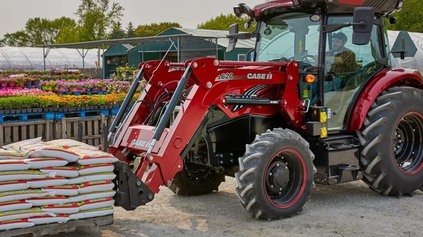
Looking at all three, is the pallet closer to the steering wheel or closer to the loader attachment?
the loader attachment

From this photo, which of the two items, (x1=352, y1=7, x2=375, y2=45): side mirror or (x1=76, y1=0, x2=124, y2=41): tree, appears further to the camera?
(x1=76, y1=0, x2=124, y2=41): tree

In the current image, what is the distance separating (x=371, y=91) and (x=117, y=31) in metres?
64.9

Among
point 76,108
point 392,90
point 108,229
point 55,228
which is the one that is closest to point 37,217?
point 55,228

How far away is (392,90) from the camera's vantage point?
7.51 metres

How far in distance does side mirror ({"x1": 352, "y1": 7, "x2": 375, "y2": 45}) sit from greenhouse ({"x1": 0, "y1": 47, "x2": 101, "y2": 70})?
1504 inches

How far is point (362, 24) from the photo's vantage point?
655 cm

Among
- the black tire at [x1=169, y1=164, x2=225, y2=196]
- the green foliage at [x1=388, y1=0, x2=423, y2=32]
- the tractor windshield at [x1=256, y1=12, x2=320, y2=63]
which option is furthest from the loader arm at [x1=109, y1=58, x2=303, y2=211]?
the green foliage at [x1=388, y1=0, x2=423, y2=32]

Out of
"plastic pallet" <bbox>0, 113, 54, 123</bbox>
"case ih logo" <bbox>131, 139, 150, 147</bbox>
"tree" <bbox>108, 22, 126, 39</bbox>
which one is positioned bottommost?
"case ih logo" <bbox>131, 139, 150, 147</bbox>

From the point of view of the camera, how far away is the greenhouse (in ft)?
145

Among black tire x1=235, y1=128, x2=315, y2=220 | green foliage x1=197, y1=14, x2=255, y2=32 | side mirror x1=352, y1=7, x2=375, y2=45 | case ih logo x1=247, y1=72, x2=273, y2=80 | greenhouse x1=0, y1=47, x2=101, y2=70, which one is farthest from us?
green foliage x1=197, y1=14, x2=255, y2=32

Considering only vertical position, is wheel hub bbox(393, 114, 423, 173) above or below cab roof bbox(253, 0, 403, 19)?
below

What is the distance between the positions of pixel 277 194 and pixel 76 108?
538 centimetres

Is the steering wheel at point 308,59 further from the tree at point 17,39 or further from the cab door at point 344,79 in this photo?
the tree at point 17,39

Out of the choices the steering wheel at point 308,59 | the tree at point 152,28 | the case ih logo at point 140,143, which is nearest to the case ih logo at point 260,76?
the steering wheel at point 308,59
